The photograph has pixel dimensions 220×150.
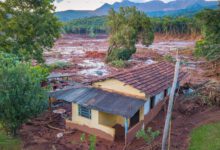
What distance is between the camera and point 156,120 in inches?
562

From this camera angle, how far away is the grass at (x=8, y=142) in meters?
10.6

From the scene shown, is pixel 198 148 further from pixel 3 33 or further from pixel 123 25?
pixel 123 25

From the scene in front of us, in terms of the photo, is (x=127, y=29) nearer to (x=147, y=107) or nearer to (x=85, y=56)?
(x=85, y=56)

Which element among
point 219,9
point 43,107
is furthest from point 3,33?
point 219,9

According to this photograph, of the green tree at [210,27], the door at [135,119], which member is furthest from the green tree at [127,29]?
the door at [135,119]

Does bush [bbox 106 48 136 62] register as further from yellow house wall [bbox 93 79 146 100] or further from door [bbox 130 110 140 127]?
door [bbox 130 110 140 127]

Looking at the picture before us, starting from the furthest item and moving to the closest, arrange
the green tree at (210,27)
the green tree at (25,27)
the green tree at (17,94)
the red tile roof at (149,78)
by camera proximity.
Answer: the green tree at (210,27) < the green tree at (25,27) < the red tile roof at (149,78) < the green tree at (17,94)

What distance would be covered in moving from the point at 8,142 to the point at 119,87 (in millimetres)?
6145

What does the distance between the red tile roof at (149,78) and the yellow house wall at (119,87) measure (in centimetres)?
18

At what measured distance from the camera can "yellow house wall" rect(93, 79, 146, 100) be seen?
40.2 feet

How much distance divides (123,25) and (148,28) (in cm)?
391

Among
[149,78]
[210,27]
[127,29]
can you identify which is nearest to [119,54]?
[127,29]

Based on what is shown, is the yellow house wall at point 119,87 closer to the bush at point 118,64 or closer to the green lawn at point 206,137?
the green lawn at point 206,137

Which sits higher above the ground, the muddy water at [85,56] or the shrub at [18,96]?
the shrub at [18,96]
